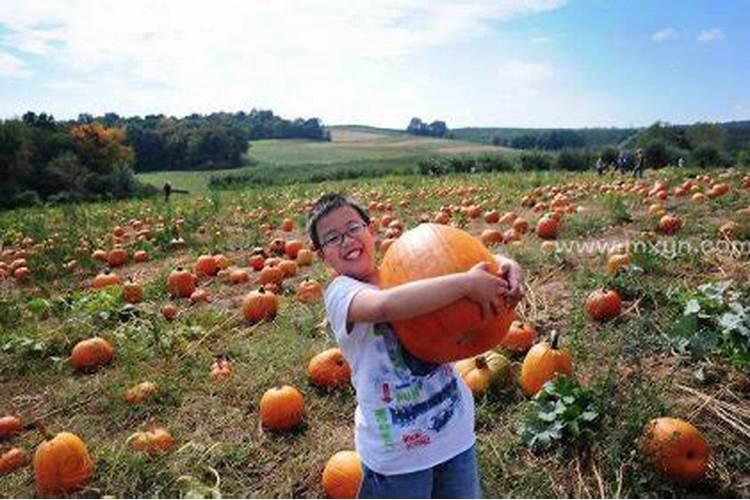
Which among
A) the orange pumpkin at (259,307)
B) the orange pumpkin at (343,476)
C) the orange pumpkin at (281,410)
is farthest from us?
the orange pumpkin at (259,307)

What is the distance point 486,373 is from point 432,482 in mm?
2090

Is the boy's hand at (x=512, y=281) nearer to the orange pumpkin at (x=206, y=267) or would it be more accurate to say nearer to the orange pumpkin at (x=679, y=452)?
the orange pumpkin at (x=679, y=452)

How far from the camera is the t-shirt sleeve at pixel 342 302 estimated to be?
2.68 m

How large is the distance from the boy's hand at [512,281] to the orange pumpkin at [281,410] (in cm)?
256

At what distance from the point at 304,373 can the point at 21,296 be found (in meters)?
6.37

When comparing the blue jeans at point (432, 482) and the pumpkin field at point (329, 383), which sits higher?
the blue jeans at point (432, 482)

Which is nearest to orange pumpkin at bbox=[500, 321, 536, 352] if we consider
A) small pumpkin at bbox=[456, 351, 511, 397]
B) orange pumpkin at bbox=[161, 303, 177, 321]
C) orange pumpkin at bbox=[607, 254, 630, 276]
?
small pumpkin at bbox=[456, 351, 511, 397]

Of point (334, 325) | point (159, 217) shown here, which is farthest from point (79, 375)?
point (159, 217)

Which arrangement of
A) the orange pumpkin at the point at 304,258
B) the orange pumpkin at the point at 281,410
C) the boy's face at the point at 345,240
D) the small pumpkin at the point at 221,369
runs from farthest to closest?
the orange pumpkin at the point at 304,258
the small pumpkin at the point at 221,369
the orange pumpkin at the point at 281,410
the boy's face at the point at 345,240

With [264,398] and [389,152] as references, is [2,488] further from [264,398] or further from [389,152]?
[389,152]

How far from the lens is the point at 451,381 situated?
2.92m

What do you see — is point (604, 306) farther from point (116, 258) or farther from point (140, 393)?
point (116, 258)

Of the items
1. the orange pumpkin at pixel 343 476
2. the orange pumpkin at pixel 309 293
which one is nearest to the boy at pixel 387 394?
the orange pumpkin at pixel 343 476

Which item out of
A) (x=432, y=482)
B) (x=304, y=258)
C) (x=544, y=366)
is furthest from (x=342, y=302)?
(x=304, y=258)
